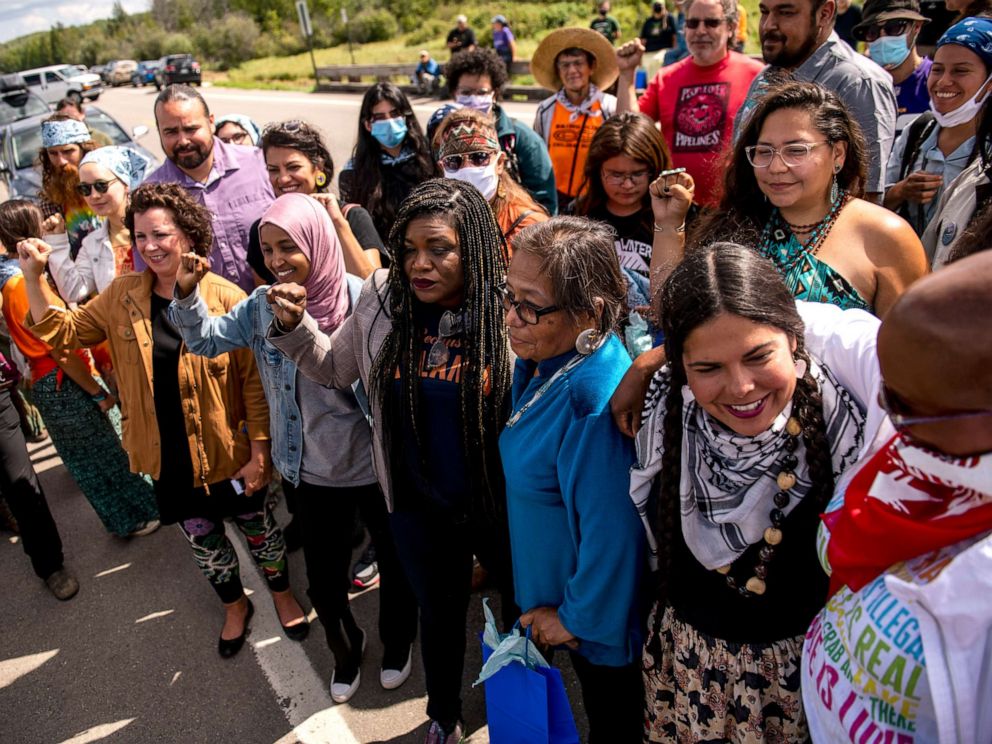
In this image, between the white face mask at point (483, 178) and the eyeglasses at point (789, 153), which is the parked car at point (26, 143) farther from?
the eyeglasses at point (789, 153)

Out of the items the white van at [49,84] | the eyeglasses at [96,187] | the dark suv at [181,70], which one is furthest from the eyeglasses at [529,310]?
the dark suv at [181,70]

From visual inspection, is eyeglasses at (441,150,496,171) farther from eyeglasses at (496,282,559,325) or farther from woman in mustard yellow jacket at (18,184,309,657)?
eyeglasses at (496,282,559,325)

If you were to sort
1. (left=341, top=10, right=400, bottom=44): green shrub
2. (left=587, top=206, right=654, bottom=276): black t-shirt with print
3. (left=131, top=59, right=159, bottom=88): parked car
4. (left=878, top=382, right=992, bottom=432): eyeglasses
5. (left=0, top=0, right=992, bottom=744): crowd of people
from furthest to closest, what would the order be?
(left=341, top=10, right=400, bottom=44): green shrub → (left=131, top=59, right=159, bottom=88): parked car → (left=587, top=206, right=654, bottom=276): black t-shirt with print → (left=0, top=0, right=992, bottom=744): crowd of people → (left=878, top=382, right=992, bottom=432): eyeglasses

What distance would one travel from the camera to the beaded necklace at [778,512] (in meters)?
1.50

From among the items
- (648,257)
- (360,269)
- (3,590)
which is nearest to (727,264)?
(648,257)

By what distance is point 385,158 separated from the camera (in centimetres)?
408

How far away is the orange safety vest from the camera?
172 inches

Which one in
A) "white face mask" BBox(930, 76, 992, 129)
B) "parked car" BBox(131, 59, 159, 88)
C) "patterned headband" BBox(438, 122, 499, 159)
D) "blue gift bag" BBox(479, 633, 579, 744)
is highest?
"parked car" BBox(131, 59, 159, 88)

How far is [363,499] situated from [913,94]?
4114mm

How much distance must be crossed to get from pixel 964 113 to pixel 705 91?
1424 mm

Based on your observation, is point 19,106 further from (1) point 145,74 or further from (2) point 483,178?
(1) point 145,74

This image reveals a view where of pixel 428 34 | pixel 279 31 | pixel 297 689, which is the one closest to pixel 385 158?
pixel 297 689

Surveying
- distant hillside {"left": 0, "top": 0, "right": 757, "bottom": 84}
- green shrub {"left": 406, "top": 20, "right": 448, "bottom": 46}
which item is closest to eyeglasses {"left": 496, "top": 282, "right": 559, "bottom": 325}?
distant hillside {"left": 0, "top": 0, "right": 757, "bottom": 84}

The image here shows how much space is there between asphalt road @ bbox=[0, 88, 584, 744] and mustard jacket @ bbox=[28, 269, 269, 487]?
2.95 feet
